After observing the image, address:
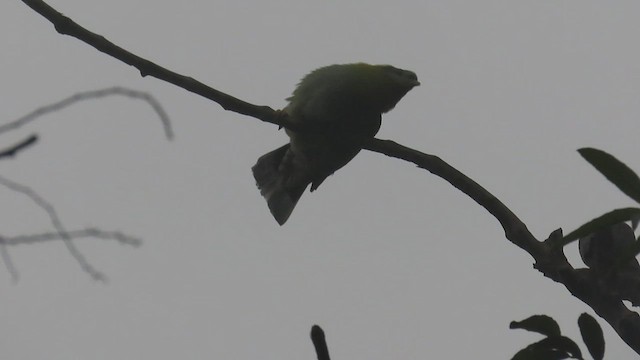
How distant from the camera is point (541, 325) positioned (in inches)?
72.4

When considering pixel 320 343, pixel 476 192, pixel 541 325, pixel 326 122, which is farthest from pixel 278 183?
pixel 320 343

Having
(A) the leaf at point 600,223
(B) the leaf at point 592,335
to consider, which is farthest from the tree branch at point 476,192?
(A) the leaf at point 600,223

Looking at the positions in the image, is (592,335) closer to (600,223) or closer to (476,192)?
(600,223)

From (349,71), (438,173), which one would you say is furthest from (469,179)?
(349,71)

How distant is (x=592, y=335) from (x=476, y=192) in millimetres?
657

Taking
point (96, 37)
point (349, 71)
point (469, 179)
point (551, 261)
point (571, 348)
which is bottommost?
point (571, 348)

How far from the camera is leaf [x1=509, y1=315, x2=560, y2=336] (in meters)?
1.82

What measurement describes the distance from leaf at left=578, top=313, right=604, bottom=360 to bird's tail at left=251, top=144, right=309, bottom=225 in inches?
139

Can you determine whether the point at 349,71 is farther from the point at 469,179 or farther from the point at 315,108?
the point at 469,179

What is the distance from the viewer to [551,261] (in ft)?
6.82

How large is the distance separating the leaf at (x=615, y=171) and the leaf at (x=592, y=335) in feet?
0.93

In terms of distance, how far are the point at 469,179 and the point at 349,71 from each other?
8.66ft

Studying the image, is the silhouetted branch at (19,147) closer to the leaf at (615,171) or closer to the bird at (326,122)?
the leaf at (615,171)

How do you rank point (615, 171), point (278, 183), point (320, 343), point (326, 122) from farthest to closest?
point (278, 183)
point (326, 122)
point (615, 171)
point (320, 343)
